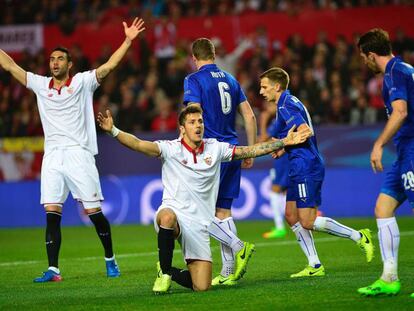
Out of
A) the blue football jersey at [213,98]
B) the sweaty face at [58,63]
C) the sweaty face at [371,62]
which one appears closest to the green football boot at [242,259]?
the blue football jersey at [213,98]

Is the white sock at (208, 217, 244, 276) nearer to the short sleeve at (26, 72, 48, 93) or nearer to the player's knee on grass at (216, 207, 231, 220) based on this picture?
the player's knee on grass at (216, 207, 231, 220)

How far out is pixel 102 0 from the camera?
25078mm

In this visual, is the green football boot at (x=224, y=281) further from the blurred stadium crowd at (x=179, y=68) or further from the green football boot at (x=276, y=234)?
the blurred stadium crowd at (x=179, y=68)

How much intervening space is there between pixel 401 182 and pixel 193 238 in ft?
6.80

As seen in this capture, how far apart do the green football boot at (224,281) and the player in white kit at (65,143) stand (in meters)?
1.50

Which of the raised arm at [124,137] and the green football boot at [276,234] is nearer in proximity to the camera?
the raised arm at [124,137]

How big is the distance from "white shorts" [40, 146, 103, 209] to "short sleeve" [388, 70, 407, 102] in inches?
161

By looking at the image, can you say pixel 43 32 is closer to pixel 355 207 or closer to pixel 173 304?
pixel 355 207

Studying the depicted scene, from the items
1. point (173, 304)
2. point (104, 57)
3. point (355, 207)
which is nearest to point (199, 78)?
point (173, 304)

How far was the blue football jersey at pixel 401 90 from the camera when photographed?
304 inches

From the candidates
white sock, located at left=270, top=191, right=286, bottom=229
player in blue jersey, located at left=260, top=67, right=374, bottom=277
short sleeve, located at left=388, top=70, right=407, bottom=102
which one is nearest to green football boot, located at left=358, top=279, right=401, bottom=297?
short sleeve, located at left=388, top=70, right=407, bottom=102

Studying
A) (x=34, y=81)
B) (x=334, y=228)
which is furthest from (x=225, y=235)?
(x=34, y=81)

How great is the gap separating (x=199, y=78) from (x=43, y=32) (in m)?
15.2

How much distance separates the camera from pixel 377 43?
26.0ft
